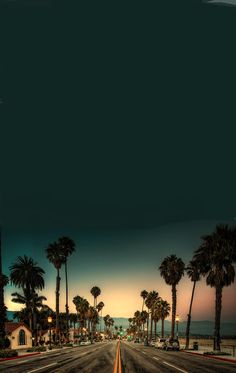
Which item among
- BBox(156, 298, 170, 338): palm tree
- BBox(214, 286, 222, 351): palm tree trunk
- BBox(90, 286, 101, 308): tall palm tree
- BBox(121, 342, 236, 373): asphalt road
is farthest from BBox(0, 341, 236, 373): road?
BBox(90, 286, 101, 308): tall palm tree

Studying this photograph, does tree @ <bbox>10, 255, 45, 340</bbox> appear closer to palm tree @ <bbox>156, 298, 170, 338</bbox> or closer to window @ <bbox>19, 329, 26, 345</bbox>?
window @ <bbox>19, 329, 26, 345</bbox>

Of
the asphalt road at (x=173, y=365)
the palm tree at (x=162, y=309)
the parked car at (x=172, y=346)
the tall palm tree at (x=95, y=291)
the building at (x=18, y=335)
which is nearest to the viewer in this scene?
the asphalt road at (x=173, y=365)

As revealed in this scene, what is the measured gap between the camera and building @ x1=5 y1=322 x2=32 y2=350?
7662 cm

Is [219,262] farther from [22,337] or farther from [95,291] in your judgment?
[95,291]

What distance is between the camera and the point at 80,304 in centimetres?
14925

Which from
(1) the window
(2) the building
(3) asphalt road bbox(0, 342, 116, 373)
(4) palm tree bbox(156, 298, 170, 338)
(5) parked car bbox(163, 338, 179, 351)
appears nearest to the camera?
(3) asphalt road bbox(0, 342, 116, 373)

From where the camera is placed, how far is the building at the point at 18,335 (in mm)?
76625

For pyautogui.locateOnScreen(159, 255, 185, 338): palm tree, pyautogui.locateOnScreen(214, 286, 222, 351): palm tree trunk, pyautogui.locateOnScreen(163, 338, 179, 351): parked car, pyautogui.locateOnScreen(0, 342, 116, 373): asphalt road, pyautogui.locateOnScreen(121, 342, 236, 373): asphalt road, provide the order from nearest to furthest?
pyautogui.locateOnScreen(121, 342, 236, 373): asphalt road, pyautogui.locateOnScreen(0, 342, 116, 373): asphalt road, pyautogui.locateOnScreen(214, 286, 222, 351): palm tree trunk, pyautogui.locateOnScreen(163, 338, 179, 351): parked car, pyautogui.locateOnScreen(159, 255, 185, 338): palm tree

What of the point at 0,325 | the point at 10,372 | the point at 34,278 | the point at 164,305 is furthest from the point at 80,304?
the point at 10,372

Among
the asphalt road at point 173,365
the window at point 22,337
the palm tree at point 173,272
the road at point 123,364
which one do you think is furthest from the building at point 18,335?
the asphalt road at point 173,365

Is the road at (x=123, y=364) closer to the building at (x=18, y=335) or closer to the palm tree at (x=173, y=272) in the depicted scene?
the building at (x=18, y=335)

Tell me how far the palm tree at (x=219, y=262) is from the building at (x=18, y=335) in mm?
40185

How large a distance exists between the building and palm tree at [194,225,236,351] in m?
40.2

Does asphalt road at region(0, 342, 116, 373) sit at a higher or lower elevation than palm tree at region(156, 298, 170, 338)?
higher
